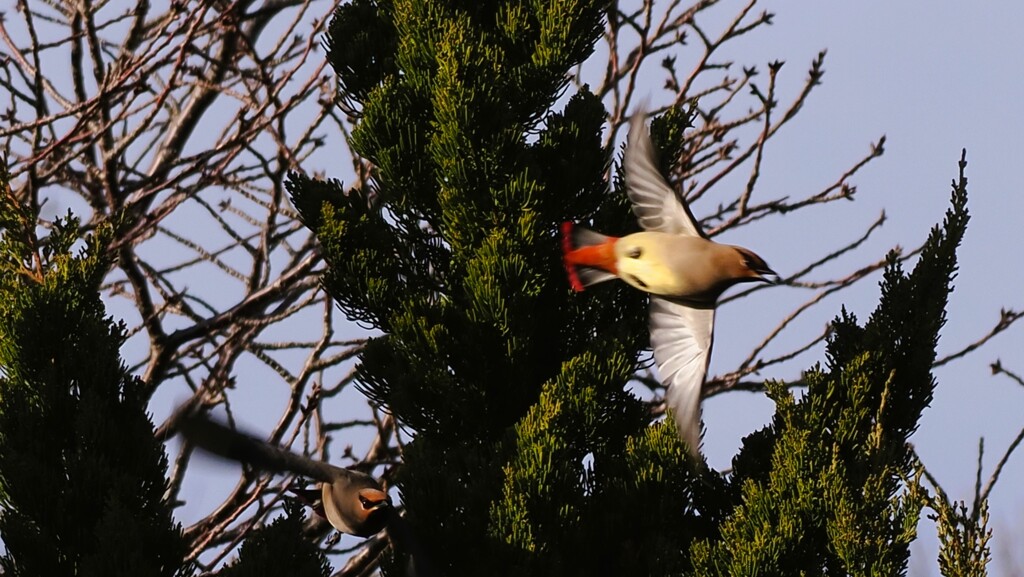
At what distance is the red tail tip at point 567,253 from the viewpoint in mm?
4848

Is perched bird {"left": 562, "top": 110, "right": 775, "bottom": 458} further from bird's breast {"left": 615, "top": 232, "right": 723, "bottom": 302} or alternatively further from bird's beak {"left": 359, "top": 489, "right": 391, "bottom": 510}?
bird's beak {"left": 359, "top": 489, "right": 391, "bottom": 510}

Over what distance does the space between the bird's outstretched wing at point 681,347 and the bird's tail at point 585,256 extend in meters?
0.28

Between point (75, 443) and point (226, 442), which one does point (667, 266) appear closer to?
point (226, 442)

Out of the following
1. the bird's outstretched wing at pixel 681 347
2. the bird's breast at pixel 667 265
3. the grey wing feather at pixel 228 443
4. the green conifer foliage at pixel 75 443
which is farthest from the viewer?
the bird's breast at pixel 667 265

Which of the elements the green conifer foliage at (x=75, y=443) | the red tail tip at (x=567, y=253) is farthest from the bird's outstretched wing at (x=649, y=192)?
the green conifer foliage at (x=75, y=443)

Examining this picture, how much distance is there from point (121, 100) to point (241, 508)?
195cm

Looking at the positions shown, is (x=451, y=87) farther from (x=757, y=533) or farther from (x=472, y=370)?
(x=757, y=533)

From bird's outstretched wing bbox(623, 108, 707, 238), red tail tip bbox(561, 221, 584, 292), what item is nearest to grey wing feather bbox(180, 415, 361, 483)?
red tail tip bbox(561, 221, 584, 292)

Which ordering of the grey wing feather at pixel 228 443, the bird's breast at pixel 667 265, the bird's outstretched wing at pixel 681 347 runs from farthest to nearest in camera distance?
the bird's breast at pixel 667 265, the bird's outstretched wing at pixel 681 347, the grey wing feather at pixel 228 443

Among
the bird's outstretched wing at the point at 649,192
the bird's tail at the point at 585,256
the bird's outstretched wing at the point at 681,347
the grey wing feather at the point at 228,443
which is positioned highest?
the bird's outstretched wing at the point at 649,192

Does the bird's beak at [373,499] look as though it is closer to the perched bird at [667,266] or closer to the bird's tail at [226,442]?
the bird's tail at [226,442]

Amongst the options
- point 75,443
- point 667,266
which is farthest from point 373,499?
point 667,266

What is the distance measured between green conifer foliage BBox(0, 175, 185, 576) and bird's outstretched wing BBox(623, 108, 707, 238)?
1695mm

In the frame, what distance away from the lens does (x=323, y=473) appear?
16.1ft
